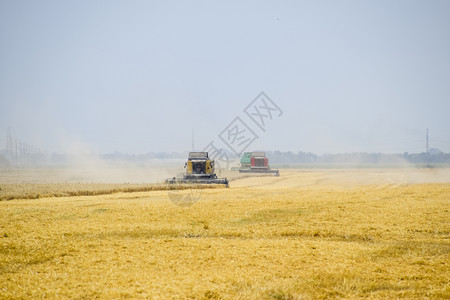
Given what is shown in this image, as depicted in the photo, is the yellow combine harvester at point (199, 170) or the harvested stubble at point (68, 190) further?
the yellow combine harvester at point (199, 170)

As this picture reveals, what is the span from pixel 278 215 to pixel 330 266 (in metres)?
7.67

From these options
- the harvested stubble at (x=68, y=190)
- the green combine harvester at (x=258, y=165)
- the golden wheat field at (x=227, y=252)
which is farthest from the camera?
the green combine harvester at (x=258, y=165)

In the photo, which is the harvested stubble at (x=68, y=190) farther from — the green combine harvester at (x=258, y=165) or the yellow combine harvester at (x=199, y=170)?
the green combine harvester at (x=258, y=165)

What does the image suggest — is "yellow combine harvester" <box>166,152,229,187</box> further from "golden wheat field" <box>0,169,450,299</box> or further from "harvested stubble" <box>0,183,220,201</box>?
"golden wheat field" <box>0,169,450,299</box>

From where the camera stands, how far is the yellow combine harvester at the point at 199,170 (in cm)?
3634

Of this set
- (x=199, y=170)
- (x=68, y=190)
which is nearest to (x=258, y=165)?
(x=199, y=170)

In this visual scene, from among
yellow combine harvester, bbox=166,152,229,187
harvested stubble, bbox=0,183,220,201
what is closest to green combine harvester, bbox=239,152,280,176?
yellow combine harvester, bbox=166,152,229,187

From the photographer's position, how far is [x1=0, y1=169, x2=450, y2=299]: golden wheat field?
7.55 m

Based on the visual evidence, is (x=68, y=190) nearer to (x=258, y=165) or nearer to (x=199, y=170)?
(x=199, y=170)

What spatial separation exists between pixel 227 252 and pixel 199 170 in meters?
28.5

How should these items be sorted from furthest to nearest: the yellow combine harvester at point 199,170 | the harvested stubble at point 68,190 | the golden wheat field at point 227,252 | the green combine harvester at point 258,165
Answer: the green combine harvester at point 258,165
the yellow combine harvester at point 199,170
the harvested stubble at point 68,190
the golden wheat field at point 227,252

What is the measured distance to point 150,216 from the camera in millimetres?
16688

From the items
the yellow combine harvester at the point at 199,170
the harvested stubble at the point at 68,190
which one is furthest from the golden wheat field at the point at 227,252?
the yellow combine harvester at the point at 199,170

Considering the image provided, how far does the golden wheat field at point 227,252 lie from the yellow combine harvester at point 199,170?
17957mm
